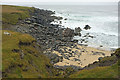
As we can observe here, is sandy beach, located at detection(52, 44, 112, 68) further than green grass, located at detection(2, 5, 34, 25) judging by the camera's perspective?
No

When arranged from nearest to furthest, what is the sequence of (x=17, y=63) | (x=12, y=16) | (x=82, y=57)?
1. (x=17, y=63)
2. (x=82, y=57)
3. (x=12, y=16)

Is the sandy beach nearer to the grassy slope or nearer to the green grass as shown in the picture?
the grassy slope

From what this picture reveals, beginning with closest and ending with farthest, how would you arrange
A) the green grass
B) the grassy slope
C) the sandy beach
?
1. the grassy slope
2. the sandy beach
3. the green grass

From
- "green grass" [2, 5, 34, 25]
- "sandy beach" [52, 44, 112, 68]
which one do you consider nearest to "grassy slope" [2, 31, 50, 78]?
"sandy beach" [52, 44, 112, 68]

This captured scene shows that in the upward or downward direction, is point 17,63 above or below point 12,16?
below

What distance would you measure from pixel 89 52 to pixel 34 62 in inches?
854

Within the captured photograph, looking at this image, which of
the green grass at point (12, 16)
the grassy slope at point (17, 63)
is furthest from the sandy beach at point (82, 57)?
the green grass at point (12, 16)

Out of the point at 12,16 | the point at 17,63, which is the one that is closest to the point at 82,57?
the point at 17,63

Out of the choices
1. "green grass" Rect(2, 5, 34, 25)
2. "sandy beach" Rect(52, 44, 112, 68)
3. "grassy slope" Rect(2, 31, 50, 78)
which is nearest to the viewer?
"grassy slope" Rect(2, 31, 50, 78)

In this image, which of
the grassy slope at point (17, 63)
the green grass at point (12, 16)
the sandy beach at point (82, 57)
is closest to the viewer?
the grassy slope at point (17, 63)

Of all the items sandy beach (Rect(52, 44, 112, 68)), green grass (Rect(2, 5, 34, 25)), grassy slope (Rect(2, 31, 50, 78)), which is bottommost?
sandy beach (Rect(52, 44, 112, 68))

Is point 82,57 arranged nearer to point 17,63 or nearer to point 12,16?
point 17,63

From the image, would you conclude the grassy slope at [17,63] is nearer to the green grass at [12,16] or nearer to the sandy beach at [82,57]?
the sandy beach at [82,57]

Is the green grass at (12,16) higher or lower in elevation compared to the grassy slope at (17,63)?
higher
